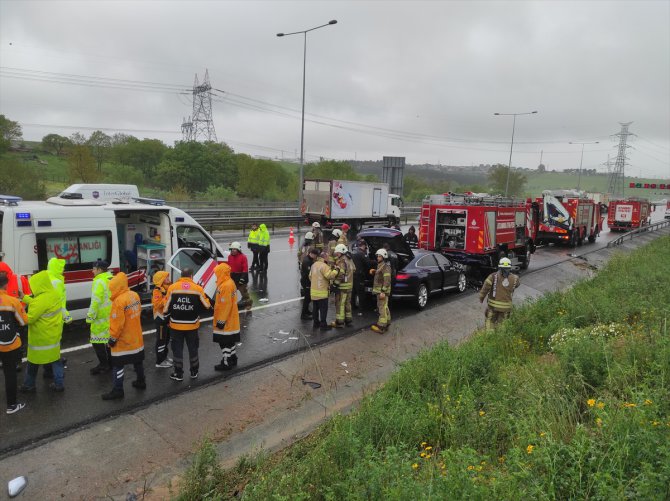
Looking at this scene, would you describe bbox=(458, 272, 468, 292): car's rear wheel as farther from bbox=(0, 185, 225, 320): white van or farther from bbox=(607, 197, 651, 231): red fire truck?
bbox=(607, 197, 651, 231): red fire truck

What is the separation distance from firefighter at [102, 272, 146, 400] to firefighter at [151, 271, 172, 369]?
869mm

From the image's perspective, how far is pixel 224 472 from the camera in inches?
166

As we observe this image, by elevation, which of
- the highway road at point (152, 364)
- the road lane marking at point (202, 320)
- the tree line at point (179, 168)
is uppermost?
the tree line at point (179, 168)

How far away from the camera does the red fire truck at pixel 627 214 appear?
37.1m

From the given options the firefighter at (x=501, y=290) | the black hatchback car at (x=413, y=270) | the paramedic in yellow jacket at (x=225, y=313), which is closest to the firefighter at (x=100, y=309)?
the paramedic in yellow jacket at (x=225, y=313)

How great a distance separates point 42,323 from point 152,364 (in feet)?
6.09

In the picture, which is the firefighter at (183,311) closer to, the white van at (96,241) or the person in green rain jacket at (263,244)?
the white van at (96,241)

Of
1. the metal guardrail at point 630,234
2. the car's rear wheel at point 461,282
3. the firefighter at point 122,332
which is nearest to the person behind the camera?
Answer: the firefighter at point 122,332

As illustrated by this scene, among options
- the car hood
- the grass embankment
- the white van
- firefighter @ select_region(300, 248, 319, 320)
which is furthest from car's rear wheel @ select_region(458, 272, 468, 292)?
the white van

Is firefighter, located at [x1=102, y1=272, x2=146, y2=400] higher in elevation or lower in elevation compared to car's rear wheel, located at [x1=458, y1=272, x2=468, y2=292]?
higher

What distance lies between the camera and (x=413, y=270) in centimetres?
1119

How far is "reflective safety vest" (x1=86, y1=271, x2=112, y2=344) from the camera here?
6.23 meters

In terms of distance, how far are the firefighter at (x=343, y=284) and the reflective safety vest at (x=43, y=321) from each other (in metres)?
4.95

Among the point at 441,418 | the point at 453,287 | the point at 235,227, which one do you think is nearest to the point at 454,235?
the point at 453,287
